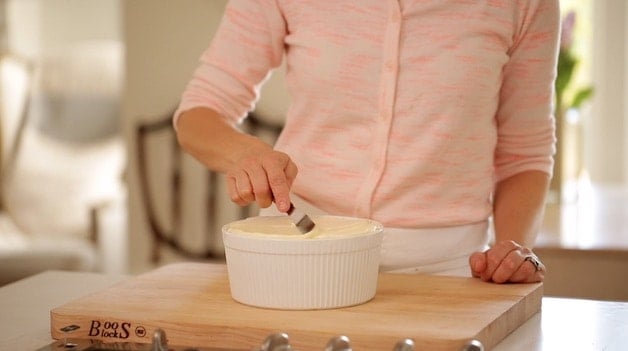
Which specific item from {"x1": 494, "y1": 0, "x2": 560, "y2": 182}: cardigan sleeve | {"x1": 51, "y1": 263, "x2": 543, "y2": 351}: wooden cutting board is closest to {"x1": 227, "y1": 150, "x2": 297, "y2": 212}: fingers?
{"x1": 51, "y1": 263, "x2": 543, "y2": 351}: wooden cutting board

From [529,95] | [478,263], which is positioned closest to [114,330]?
[478,263]

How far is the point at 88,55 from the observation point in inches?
160

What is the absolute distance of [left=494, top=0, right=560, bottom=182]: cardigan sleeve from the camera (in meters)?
1.36

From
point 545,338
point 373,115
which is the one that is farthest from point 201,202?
point 545,338

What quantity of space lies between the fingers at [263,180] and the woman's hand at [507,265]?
0.25m

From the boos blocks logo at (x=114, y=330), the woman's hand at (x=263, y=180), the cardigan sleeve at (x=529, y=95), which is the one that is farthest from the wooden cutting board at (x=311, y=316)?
the cardigan sleeve at (x=529, y=95)

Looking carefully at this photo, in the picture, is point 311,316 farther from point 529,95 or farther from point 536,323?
point 529,95

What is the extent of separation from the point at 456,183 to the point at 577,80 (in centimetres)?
235

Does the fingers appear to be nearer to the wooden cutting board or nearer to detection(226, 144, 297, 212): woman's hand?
detection(226, 144, 297, 212): woman's hand

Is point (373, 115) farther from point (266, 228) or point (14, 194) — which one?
point (14, 194)

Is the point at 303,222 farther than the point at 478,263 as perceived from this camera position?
No

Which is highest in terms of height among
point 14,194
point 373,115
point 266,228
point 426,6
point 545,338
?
point 426,6

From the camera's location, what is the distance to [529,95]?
1.39 meters

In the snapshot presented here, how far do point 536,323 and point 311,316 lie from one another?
10.1 inches
